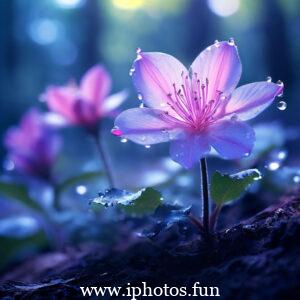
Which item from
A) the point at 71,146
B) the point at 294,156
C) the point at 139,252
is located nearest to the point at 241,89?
the point at 139,252

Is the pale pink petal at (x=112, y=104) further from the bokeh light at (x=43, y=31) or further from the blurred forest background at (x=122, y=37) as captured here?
the bokeh light at (x=43, y=31)

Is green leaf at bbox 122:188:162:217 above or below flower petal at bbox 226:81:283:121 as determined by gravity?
below

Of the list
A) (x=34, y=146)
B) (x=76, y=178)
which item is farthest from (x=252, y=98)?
(x=34, y=146)

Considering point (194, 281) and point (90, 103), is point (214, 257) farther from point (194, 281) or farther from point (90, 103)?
point (90, 103)

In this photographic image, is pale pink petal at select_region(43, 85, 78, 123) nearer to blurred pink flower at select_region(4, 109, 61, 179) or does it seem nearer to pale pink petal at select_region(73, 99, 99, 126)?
pale pink petal at select_region(73, 99, 99, 126)

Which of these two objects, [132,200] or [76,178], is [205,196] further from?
[76,178]
